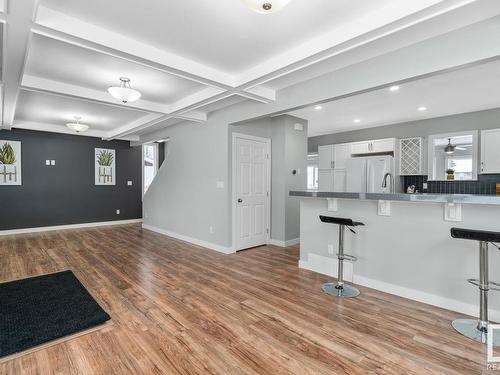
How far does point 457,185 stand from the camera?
201 inches

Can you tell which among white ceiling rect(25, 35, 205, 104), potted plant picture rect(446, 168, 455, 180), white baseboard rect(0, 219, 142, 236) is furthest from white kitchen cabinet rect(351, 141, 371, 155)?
white baseboard rect(0, 219, 142, 236)

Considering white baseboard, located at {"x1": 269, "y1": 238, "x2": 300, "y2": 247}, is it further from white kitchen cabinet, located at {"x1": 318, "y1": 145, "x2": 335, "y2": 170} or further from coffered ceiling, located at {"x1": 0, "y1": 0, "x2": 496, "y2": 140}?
coffered ceiling, located at {"x1": 0, "y1": 0, "x2": 496, "y2": 140}

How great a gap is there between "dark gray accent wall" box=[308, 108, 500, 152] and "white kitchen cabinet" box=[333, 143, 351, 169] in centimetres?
46

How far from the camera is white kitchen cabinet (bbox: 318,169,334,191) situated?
6.75 meters

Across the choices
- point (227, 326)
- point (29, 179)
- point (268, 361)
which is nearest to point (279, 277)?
point (227, 326)

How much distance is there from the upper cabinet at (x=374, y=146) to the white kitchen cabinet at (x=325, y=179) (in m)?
0.76

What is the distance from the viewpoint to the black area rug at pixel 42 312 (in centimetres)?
217

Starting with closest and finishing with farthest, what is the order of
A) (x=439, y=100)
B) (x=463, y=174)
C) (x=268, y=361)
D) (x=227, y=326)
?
(x=268, y=361)
(x=227, y=326)
(x=439, y=100)
(x=463, y=174)

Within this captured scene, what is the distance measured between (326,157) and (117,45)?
5.52 m

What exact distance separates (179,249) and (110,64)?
10.8 feet

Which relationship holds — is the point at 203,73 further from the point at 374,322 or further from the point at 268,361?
the point at 374,322

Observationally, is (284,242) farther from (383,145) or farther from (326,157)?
(383,145)

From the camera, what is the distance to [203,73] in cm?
312

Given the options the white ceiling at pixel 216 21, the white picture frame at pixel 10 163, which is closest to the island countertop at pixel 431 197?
the white ceiling at pixel 216 21
